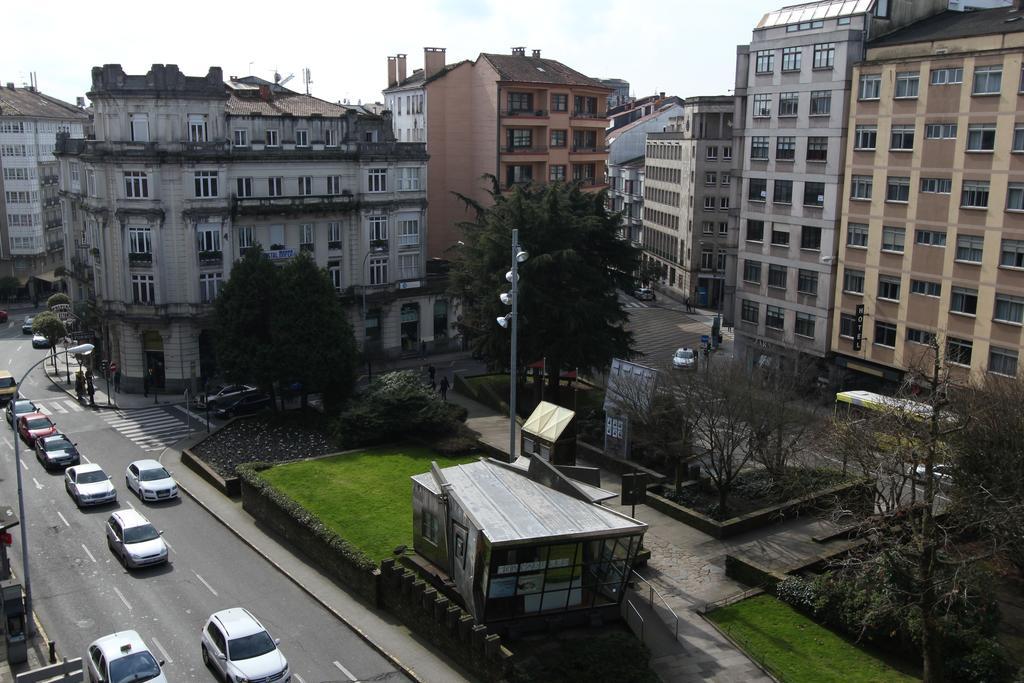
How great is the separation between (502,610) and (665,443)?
629 inches

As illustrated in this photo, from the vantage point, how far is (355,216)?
69750 mm

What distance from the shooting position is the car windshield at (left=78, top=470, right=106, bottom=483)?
42.9 meters

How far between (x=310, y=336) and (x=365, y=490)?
1521 cm

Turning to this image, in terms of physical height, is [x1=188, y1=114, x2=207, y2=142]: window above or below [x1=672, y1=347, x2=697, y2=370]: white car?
above

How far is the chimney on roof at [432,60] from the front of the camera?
85.4 meters

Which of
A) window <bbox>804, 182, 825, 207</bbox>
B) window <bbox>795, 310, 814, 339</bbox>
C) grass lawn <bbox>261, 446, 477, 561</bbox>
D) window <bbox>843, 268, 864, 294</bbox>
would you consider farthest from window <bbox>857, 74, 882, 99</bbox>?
grass lawn <bbox>261, 446, 477, 561</bbox>

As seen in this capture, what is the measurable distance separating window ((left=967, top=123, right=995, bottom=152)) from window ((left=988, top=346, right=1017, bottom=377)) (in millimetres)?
10121

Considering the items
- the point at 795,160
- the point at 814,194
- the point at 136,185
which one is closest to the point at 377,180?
the point at 136,185

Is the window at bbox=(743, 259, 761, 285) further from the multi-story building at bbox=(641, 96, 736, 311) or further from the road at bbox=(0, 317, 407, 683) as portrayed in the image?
the road at bbox=(0, 317, 407, 683)

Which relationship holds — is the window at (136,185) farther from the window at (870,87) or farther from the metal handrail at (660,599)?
the window at (870,87)

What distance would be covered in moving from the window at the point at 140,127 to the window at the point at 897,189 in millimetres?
44902

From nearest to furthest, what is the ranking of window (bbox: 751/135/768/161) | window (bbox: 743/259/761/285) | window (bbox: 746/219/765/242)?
window (bbox: 751/135/768/161) < window (bbox: 746/219/765/242) < window (bbox: 743/259/761/285)

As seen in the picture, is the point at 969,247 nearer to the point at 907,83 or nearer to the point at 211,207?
the point at 907,83

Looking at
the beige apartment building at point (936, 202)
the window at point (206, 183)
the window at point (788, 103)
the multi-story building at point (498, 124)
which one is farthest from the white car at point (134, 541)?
the multi-story building at point (498, 124)
